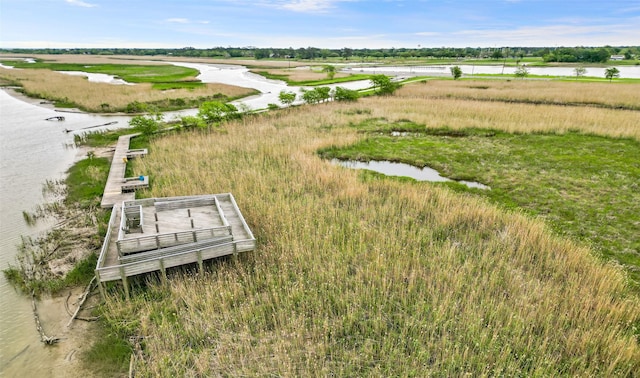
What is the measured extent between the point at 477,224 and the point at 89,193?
17.3m

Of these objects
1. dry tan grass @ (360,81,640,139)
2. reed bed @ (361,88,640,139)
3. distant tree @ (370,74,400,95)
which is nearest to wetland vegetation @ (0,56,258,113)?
distant tree @ (370,74,400,95)

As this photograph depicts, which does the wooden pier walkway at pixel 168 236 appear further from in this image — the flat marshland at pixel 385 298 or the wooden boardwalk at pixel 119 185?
the wooden boardwalk at pixel 119 185

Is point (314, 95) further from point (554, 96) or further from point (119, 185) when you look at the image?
point (554, 96)

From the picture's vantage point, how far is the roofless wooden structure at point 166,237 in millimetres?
8984

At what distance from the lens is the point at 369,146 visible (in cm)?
2355

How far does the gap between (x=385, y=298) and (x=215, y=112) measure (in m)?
24.5

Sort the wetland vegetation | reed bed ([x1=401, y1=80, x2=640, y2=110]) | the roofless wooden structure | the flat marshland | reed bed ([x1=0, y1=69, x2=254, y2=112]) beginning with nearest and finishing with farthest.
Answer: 1. the flat marshland
2. the roofless wooden structure
3. reed bed ([x1=401, y1=80, x2=640, y2=110])
4. the wetland vegetation
5. reed bed ([x1=0, y1=69, x2=254, y2=112])

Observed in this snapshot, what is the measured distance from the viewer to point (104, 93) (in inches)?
1818

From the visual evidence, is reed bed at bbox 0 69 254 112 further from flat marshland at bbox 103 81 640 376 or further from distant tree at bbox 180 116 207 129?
flat marshland at bbox 103 81 640 376

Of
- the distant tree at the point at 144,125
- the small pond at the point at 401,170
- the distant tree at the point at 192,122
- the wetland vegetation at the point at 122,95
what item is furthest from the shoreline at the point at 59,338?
the wetland vegetation at the point at 122,95

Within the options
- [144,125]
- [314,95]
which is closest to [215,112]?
[144,125]

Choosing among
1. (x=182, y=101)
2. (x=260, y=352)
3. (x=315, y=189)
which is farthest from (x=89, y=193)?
(x=182, y=101)

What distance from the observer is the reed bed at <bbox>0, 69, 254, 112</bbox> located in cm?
4094

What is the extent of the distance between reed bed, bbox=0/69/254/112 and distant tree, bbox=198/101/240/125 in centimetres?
1690
